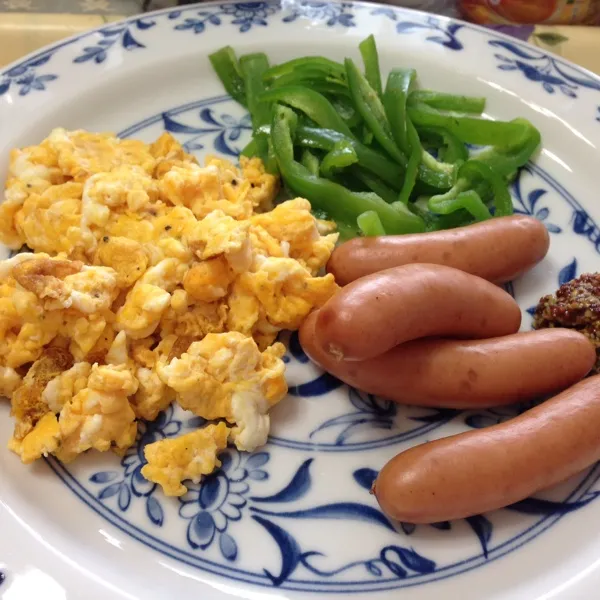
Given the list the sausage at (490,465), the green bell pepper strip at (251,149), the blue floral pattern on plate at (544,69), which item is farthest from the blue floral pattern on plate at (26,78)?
the sausage at (490,465)

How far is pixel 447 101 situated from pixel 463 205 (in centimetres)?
65

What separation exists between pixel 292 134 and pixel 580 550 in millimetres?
1674

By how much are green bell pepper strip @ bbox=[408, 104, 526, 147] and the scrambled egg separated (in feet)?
2.49

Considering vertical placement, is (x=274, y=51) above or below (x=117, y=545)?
above

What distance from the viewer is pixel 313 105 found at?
7.86ft

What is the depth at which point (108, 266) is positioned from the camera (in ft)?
6.14

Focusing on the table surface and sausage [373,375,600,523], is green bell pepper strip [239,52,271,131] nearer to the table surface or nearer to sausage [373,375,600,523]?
the table surface

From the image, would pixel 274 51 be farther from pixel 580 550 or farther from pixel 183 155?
pixel 580 550

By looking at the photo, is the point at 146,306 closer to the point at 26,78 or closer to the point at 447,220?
the point at 447,220

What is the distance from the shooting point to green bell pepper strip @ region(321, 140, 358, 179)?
2.23 m

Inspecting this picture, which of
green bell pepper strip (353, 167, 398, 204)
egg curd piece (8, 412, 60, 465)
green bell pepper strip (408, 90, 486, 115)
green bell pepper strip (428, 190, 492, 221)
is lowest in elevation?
egg curd piece (8, 412, 60, 465)

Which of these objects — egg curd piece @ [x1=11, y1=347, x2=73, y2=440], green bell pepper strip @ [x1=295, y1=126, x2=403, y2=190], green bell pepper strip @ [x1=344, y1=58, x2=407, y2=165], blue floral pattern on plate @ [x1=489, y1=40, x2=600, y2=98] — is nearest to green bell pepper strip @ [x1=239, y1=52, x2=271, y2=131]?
green bell pepper strip @ [x1=295, y1=126, x2=403, y2=190]

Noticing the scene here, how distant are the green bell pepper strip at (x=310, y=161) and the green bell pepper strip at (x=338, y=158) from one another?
31mm

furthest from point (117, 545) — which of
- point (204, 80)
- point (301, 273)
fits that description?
point (204, 80)
